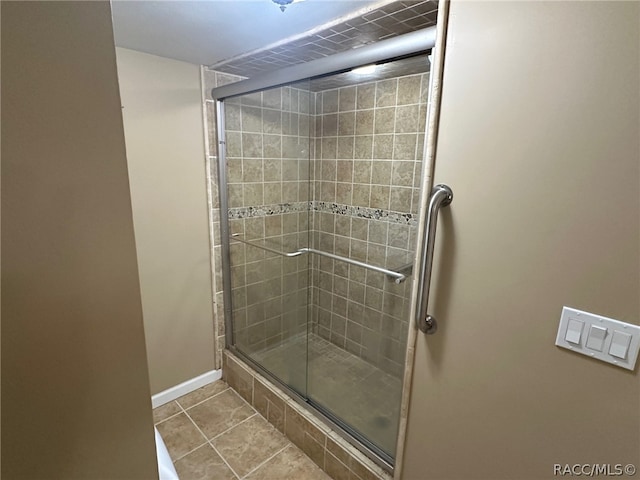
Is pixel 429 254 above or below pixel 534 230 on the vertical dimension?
below

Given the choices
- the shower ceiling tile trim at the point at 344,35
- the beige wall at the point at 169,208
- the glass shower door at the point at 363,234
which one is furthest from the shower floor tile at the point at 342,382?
the shower ceiling tile trim at the point at 344,35

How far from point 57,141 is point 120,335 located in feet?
0.92

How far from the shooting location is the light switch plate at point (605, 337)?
71cm

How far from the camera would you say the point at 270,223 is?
2242 mm

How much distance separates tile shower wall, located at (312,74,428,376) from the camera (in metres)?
1.94

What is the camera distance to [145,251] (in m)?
1.77

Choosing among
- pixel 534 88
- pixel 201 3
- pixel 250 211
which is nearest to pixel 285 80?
pixel 201 3

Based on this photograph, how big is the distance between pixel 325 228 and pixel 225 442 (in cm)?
156

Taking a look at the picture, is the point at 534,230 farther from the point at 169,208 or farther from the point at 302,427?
the point at 169,208

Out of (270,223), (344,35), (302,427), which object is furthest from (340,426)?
(344,35)

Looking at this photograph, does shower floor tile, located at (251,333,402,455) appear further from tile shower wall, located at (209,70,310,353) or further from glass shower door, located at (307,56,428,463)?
tile shower wall, located at (209,70,310,353)

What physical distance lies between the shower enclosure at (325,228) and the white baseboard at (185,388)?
238 millimetres

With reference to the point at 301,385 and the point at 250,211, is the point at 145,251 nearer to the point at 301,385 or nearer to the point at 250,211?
the point at 250,211

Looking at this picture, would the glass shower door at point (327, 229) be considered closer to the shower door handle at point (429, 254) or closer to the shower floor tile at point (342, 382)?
the shower floor tile at point (342, 382)
